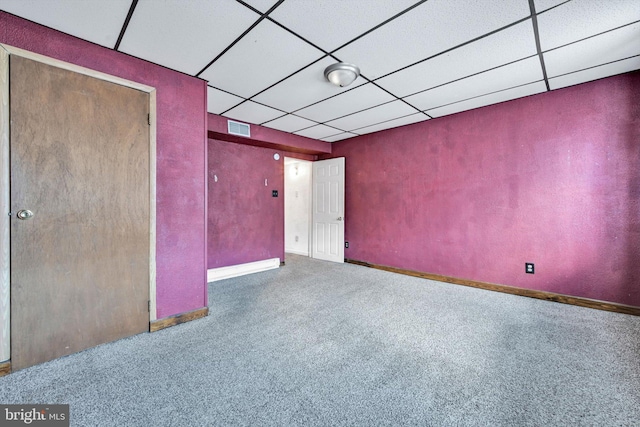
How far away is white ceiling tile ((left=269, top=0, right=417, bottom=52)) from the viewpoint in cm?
170

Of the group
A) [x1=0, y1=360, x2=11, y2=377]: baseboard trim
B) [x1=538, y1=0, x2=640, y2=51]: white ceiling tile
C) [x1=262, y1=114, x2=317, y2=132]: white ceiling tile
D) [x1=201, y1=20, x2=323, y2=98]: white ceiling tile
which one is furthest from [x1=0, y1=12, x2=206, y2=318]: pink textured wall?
[x1=538, y1=0, x2=640, y2=51]: white ceiling tile

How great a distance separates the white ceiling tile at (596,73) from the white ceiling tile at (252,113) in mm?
3221

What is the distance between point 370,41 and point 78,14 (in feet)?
6.73

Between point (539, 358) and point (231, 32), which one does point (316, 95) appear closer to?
point (231, 32)

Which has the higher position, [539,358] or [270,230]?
[270,230]

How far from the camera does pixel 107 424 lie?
52.6 inches

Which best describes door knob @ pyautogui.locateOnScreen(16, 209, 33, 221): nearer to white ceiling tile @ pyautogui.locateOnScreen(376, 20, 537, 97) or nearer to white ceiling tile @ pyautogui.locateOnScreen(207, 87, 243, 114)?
white ceiling tile @ pyautogui.locateOnScreen(207, 87, 243, 114)

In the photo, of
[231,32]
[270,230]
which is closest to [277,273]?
[270,230]

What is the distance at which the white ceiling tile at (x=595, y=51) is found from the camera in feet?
6.72

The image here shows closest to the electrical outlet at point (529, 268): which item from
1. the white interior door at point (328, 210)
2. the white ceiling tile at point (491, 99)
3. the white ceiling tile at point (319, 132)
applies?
the white ceiling tile at point (491, 99)

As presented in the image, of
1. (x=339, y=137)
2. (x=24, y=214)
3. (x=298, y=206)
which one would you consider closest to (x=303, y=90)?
(x=339, y=137)

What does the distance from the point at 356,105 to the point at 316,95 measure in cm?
60

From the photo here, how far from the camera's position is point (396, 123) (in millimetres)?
4215

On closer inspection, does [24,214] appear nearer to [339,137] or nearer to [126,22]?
[126,22]
